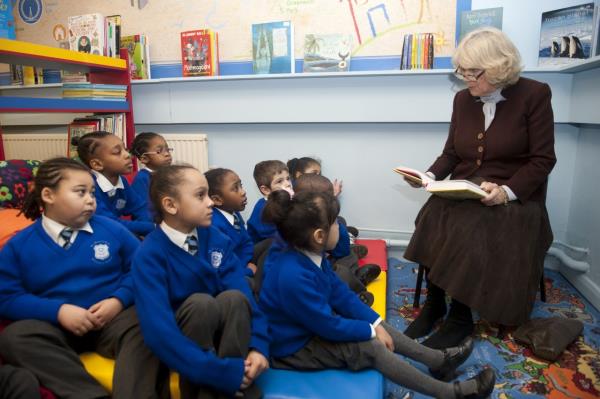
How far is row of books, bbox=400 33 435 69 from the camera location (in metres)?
2.54

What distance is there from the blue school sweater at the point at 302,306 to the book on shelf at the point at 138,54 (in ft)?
7.42

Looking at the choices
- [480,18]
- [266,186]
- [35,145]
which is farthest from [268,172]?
[35,145]

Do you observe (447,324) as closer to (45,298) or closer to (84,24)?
(45,298)

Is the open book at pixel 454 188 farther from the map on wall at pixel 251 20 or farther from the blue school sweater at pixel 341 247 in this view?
the map on wall at pixel 251 20

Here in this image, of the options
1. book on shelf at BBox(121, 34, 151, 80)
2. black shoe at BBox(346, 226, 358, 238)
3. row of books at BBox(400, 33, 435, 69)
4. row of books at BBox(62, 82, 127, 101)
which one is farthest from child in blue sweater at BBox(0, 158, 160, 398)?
row of books at BBox(400, 33, 435, 69)

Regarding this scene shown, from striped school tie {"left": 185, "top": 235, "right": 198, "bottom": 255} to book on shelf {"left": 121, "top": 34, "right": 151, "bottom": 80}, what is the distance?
2.18m

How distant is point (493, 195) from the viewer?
1.71 meters

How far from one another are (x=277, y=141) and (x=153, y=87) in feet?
3.25

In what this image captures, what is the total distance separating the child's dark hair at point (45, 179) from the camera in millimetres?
1380

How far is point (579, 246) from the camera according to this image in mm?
2443

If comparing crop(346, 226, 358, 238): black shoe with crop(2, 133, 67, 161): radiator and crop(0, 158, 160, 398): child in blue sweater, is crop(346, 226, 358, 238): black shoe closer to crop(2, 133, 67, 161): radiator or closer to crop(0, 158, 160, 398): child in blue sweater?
crop(0, 158, 160, 398): child in blue sweater

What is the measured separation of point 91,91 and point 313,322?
228 cm

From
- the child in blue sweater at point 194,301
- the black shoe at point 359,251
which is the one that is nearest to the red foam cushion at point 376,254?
the black shoe at point 359,251

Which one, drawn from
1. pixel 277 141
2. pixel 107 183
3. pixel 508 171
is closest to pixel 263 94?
pixel 277 141
